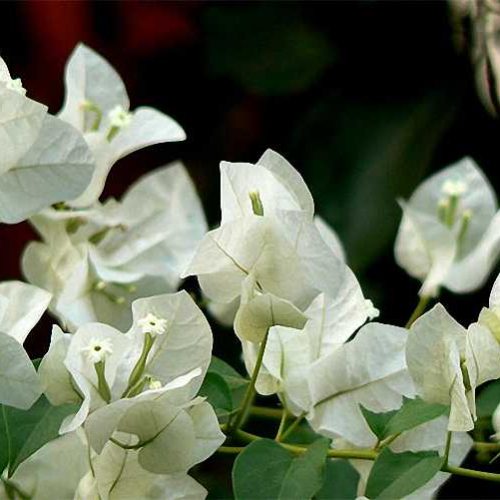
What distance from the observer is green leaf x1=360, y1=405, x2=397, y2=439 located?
0.40m

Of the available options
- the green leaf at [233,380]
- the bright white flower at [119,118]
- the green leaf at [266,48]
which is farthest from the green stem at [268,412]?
the green leaf at [266,48]

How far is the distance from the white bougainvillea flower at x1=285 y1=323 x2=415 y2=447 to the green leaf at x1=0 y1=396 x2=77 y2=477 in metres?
0.08

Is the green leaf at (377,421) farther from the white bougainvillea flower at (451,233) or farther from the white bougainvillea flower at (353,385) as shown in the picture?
the white bougainvillea flower at (451,233)

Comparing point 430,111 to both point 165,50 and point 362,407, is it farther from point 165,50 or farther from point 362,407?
point 362,407

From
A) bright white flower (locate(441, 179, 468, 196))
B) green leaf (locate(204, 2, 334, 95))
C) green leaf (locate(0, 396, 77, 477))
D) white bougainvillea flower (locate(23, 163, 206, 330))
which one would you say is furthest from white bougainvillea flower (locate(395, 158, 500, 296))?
green leaf (locate(204, 2, 334, 95))

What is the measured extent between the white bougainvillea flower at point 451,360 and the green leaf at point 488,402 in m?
0.09

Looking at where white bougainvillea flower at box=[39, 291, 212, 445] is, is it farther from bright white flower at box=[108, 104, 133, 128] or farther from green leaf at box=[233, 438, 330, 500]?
bright white flower at box=[108, 104, 133, 128]

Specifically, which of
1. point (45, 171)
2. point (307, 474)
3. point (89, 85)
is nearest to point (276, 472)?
point (307, 474)

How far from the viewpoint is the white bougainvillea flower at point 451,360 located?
37cm

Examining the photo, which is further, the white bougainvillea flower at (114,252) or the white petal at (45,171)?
the white bougainvillea flower at (114,252)

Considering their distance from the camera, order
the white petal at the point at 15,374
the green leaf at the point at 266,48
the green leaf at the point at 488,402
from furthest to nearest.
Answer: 1. the green leaf at the point at 266,48
2. the green leaf at the point at 488,402
3. the white petal at the point at 15,374

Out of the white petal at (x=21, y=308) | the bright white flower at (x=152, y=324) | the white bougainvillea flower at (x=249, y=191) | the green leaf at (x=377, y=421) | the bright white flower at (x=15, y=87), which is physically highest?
the bright white flower at (x=15, y=87)

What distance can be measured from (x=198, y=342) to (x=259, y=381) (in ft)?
0.13

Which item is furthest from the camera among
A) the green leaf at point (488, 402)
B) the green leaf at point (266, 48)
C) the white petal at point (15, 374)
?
the green leaf at point (266, 48)
